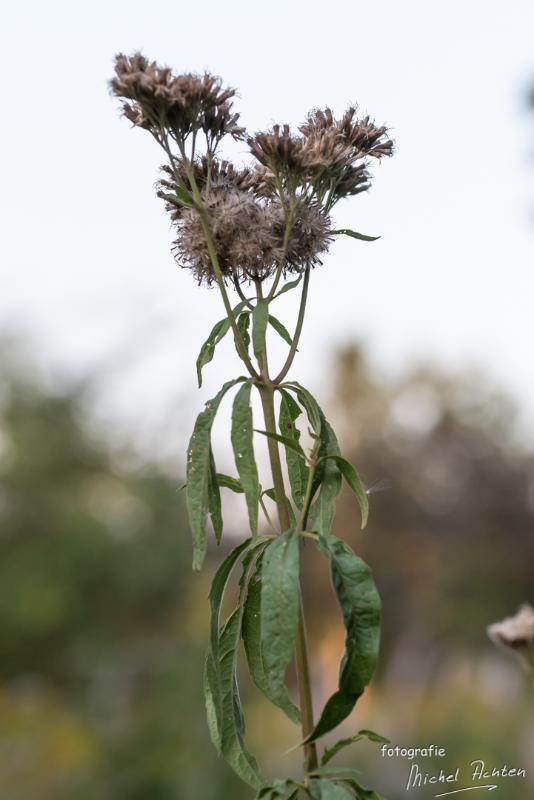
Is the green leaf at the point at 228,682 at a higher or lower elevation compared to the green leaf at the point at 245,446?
lower

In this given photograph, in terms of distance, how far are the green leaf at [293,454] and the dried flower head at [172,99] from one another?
33 centimetres

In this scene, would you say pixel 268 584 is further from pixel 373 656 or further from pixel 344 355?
pixel 344 355

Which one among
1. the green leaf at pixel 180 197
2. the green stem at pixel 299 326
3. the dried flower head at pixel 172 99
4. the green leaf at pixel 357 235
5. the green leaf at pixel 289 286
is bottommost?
the green stem at pixel 299 326

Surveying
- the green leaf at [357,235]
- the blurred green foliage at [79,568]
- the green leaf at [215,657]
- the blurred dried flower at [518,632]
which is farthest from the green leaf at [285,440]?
the blurred green foliage at [79,568]

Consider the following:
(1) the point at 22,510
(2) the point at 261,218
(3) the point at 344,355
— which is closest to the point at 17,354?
(1) the point at 22,510

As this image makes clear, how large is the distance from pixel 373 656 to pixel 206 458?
29 cm

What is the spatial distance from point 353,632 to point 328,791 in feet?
0.55

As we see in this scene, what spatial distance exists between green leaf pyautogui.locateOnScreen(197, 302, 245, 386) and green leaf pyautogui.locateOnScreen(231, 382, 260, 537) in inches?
2.8

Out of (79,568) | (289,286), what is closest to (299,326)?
(289,286)

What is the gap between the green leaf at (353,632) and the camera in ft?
3.07

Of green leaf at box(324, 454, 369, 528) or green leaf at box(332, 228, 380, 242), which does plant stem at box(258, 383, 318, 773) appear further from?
green leaf at box(332, 228, 380, 242)

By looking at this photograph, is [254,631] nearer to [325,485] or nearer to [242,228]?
[325,485]

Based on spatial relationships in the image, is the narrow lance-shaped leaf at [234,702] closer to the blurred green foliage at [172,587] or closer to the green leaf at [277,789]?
the green leaf at [277,789]

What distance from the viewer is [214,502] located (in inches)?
41.1
